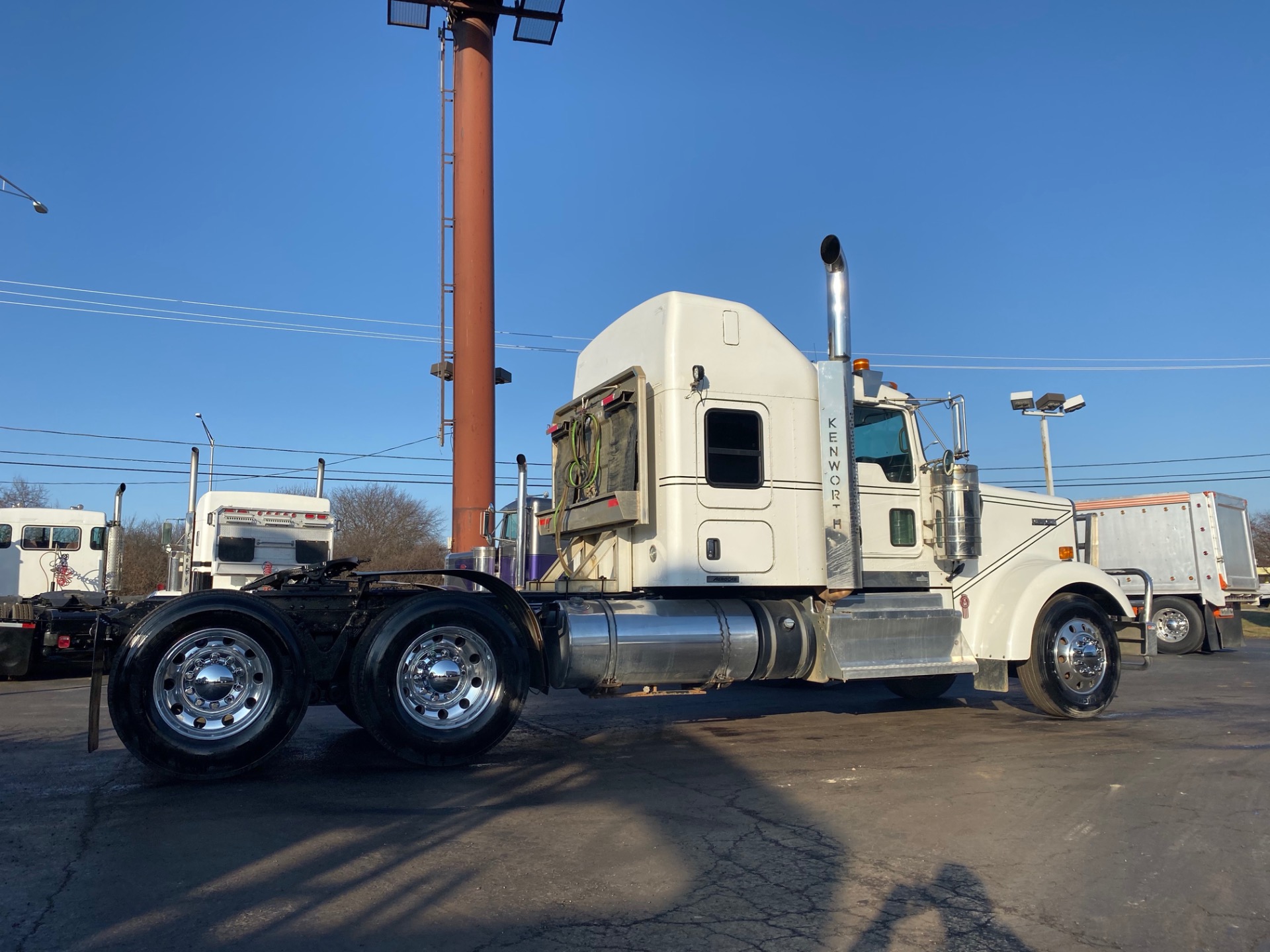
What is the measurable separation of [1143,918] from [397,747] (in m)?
4.64

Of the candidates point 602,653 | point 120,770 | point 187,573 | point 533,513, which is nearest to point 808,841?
point 602,653

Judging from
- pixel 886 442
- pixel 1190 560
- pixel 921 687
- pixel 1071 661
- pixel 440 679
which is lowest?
pixel 921 687

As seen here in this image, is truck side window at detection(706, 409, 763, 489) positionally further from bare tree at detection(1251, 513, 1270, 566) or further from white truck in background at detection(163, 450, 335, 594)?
bare tree at detection(1251, 513, 1270, 566)

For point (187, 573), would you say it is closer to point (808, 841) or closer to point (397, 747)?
point (397, 747)

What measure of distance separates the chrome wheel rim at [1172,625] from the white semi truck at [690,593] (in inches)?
424

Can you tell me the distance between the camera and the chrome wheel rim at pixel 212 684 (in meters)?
6.14

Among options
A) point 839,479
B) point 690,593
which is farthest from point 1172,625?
point 690,593

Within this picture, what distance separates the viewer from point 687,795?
6.03 meters

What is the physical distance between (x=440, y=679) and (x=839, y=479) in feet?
12.6

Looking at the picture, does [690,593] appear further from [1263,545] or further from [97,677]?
[1263,545]

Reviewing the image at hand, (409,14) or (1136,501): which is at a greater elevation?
(409,14)

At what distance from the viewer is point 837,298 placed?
877 cm

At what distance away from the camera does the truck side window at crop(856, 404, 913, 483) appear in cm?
A: 894

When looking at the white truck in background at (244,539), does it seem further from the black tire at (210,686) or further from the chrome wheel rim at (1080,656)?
the chrome wheel rim at (1080,656)
